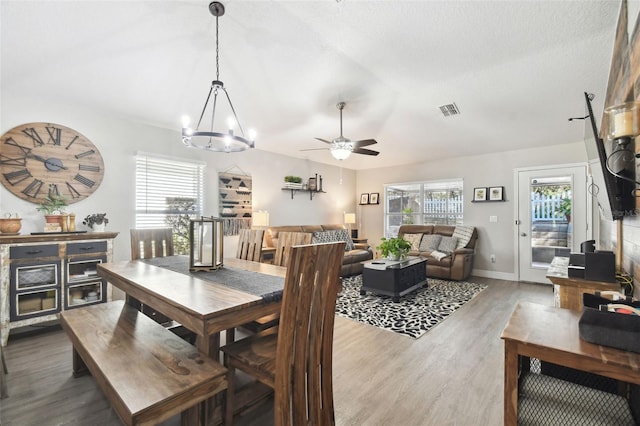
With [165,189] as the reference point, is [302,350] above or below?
below

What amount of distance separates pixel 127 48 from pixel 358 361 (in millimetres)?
3379

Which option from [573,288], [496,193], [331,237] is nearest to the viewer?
[573,288]

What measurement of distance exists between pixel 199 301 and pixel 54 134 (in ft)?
10.8

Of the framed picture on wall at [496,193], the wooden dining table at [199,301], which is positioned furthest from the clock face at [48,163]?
the framed picture on wall at [496,193]

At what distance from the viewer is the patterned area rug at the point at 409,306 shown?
3129 mm

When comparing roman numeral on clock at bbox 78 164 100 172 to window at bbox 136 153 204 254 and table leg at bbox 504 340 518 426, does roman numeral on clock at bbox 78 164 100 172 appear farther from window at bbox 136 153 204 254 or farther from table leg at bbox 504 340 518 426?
table leg at bbox 504 340 518 426

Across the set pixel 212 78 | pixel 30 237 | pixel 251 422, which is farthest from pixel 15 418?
pixel 212 78

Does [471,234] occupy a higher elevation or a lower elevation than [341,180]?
lower

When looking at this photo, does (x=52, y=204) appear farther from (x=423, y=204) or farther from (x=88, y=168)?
(x=423, y=204)

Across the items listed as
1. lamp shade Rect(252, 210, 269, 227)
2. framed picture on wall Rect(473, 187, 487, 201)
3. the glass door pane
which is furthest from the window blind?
the glass door pane

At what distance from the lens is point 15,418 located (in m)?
1.73

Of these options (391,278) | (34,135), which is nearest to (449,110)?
(391,278)

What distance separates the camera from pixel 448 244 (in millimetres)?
5625

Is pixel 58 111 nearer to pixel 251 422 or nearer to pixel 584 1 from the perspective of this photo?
pixel 251 422
